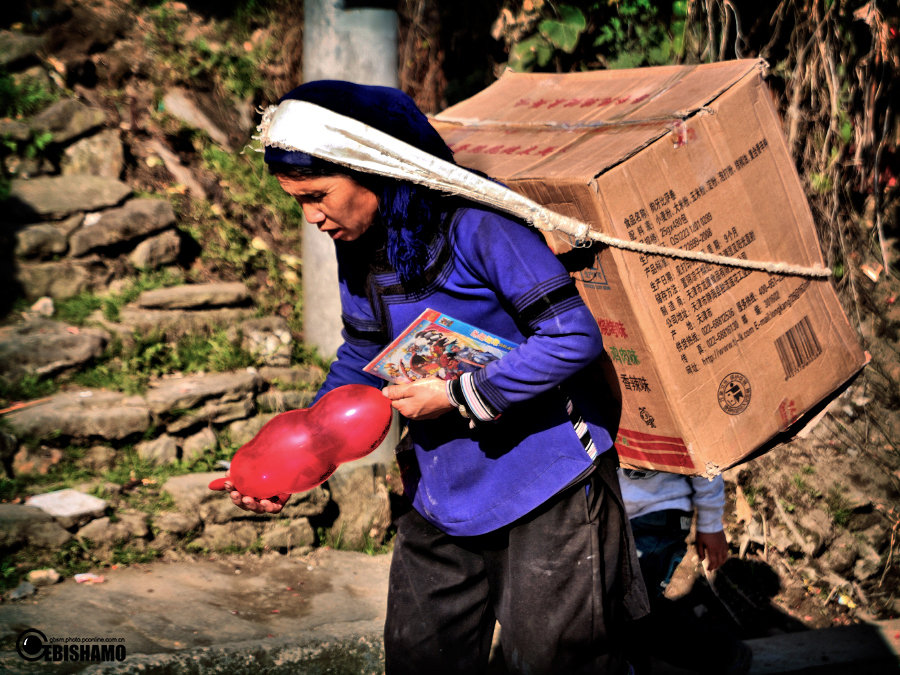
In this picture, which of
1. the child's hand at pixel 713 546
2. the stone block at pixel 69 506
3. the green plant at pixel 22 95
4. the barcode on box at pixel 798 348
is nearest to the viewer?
the barcode on box at pixel 798 348

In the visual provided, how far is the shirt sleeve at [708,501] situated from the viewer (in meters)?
2.54

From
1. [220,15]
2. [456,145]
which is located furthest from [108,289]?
[456,145]

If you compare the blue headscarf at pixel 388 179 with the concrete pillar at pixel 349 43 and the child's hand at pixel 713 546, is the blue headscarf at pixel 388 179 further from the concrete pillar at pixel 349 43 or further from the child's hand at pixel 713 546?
the concrete pillar at pixel 349 43

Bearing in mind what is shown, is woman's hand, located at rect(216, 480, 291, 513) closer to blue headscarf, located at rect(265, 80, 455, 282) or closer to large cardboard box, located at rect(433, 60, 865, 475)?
blue headscarf, located at rect(265, 80, 455, 282)

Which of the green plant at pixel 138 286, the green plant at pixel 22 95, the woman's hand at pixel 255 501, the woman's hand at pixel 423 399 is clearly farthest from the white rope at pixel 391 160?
the green plant at pixel 22 95

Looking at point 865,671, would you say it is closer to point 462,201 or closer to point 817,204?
point 817,204

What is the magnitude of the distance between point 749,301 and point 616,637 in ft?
2.97

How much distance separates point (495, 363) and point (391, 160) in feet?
1.66

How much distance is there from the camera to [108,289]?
461 cm

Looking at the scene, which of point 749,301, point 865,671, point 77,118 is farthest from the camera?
point 77,118

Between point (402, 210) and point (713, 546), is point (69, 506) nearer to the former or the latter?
point (402, 210)

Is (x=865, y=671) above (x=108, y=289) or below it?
below

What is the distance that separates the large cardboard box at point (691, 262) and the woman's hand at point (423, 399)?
16.7 inches

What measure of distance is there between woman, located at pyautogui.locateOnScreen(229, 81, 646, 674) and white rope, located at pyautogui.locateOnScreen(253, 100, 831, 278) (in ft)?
0.13
